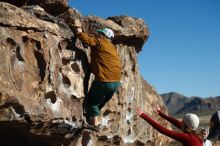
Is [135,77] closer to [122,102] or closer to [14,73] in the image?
[122,102]

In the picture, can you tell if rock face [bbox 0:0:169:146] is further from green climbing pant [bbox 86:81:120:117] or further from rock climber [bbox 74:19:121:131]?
rock climber [bbox 74:19:121:131]

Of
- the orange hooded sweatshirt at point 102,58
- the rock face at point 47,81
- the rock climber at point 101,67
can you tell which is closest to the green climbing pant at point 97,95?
the rock climber at point 101,67

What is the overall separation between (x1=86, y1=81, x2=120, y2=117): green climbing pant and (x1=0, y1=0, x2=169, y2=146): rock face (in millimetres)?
294

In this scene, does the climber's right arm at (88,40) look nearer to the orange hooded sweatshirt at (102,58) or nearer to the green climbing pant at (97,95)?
the orange hooded sweatshirt at (102,58)

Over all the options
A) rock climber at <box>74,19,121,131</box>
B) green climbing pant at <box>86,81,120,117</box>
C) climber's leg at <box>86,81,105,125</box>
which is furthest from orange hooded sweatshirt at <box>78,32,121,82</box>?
climber's leg at <box>86,81,105,125</box>

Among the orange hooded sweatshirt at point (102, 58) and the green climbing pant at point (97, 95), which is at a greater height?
the orange hooded sweatshirt at point (102, 58)

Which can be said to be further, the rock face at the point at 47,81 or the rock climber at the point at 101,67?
the rock climber at the point at 101,67

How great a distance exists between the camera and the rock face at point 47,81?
416 inches

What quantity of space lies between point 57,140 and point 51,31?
3.33 metres

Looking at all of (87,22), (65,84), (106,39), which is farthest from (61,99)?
(87,22)

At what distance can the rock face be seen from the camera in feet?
34.7

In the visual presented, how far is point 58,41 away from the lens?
39.0ft

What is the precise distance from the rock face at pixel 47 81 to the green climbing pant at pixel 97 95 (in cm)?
29

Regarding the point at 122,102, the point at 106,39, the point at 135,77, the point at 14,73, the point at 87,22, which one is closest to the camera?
the point at 14,73
